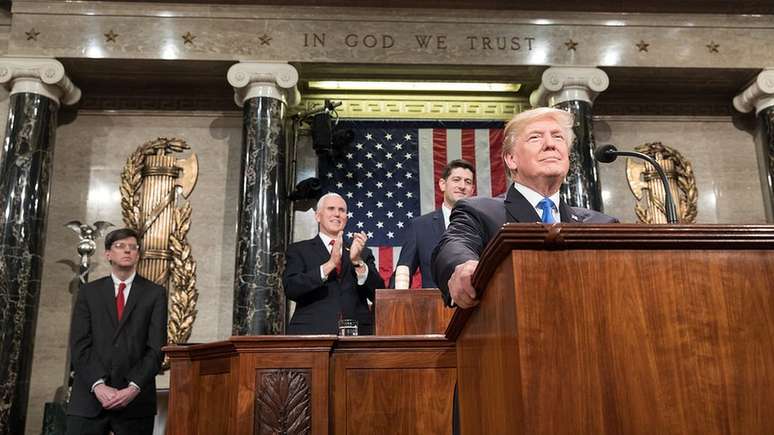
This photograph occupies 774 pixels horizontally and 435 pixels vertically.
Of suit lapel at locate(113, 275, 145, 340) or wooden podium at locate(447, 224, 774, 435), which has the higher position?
suit lapel at locate(113, 275, 145, 340)

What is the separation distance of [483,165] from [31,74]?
496cm

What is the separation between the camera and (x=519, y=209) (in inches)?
102

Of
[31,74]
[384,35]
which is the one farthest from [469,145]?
[31,74]

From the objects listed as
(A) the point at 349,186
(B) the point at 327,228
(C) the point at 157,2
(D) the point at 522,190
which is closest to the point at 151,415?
(B) the point at 327,228

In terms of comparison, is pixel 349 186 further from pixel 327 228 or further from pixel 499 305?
pixel 499 305

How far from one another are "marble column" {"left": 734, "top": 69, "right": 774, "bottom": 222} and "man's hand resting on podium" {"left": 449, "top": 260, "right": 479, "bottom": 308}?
7.34 meters

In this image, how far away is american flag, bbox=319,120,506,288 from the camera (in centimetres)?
841

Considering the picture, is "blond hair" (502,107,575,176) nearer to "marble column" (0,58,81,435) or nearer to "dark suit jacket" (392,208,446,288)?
"dark suit jacket" (392,208,446,288)

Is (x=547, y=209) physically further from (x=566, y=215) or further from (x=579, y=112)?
(x=579, y=112)

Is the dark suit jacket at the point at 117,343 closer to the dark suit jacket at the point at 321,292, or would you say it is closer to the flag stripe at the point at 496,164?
the dark suit jacket at the point at 321,292

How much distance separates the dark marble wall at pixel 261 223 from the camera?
7.22 m

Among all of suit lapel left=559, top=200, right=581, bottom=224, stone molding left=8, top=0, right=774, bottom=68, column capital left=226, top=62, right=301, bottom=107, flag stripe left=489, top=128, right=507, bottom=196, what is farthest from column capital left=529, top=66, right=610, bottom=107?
suit lapel left=559, top=200, right=581, bottom=224

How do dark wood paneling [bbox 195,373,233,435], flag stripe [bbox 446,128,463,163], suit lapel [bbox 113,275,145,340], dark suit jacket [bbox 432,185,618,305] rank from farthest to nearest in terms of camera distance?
flag stripe [bbox 446,128,463,163] → suit lapel [bbox 113,275,145,340] → dark wood paneling [bbox 195,373,233,435] → dark suit jacket [bbox 432,185,618,305]

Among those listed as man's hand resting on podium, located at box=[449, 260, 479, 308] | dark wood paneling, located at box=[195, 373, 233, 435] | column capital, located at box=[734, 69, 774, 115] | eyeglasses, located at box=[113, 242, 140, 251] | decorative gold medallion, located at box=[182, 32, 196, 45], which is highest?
decorative gold medallion, located at box=[182, 32, 196, 45]
